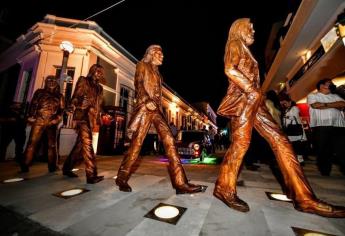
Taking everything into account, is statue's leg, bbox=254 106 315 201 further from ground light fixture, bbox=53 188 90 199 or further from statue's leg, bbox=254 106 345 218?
ground light fixture, bbox=53 188 90 199

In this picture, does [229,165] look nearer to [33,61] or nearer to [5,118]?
[5,118]

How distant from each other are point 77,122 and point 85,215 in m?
1.85

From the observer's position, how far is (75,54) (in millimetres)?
8859

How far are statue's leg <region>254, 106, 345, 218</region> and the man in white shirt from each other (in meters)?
2.48

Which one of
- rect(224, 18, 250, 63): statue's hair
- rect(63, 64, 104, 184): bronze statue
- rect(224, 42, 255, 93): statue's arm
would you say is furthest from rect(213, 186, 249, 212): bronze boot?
rect(63, 64, 104, 184): bronze statue

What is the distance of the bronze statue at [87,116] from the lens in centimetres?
298

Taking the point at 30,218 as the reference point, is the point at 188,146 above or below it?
above

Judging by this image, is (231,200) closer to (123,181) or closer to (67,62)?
(123,181)

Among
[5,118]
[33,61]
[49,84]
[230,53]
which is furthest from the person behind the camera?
[33,61]

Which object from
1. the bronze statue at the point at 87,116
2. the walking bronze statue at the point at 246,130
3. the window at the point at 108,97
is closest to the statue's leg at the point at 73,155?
the bronze statue at the point at 87,116

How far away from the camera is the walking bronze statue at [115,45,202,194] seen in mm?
2439

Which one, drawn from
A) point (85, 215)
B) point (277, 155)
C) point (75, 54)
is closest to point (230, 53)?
point (277, 155)

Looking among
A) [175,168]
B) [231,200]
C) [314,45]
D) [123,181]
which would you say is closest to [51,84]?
[123,181]

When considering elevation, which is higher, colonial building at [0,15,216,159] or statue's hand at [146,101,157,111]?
colonial building at [0,15,216,159]
